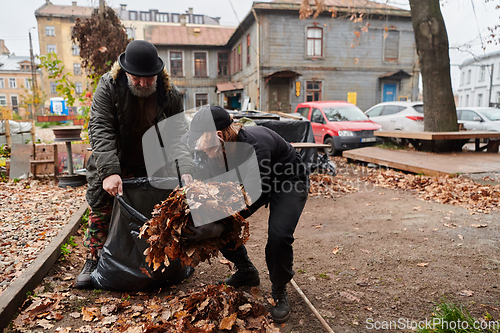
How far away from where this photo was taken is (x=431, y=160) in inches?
315

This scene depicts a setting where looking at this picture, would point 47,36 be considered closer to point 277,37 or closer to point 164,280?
point 277,37

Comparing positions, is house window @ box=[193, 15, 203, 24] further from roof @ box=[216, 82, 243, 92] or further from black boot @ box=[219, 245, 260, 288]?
black boot @ box=[219, 245, 260, 288]

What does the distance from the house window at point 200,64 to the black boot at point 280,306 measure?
101ft

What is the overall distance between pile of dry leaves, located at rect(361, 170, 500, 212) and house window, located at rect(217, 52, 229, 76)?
26.5 m

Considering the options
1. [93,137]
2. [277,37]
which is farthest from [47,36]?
[93,137]

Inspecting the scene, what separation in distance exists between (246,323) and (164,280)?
2.87 ft

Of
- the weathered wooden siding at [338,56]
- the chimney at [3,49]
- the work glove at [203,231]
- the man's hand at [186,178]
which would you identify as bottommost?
the work glove at [203,231]

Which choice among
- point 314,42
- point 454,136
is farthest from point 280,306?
point 314,42

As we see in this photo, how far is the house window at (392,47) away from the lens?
79.5 ft

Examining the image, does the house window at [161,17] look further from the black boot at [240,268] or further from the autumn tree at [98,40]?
the black boot at [240,268]

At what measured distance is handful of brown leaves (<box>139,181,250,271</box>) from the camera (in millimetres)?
2217

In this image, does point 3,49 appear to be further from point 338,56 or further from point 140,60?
point 140,60

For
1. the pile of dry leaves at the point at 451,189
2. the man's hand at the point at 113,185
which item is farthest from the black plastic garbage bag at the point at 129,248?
the pile of dry leaves at the point at 451,189

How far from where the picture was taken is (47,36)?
47969 mm
